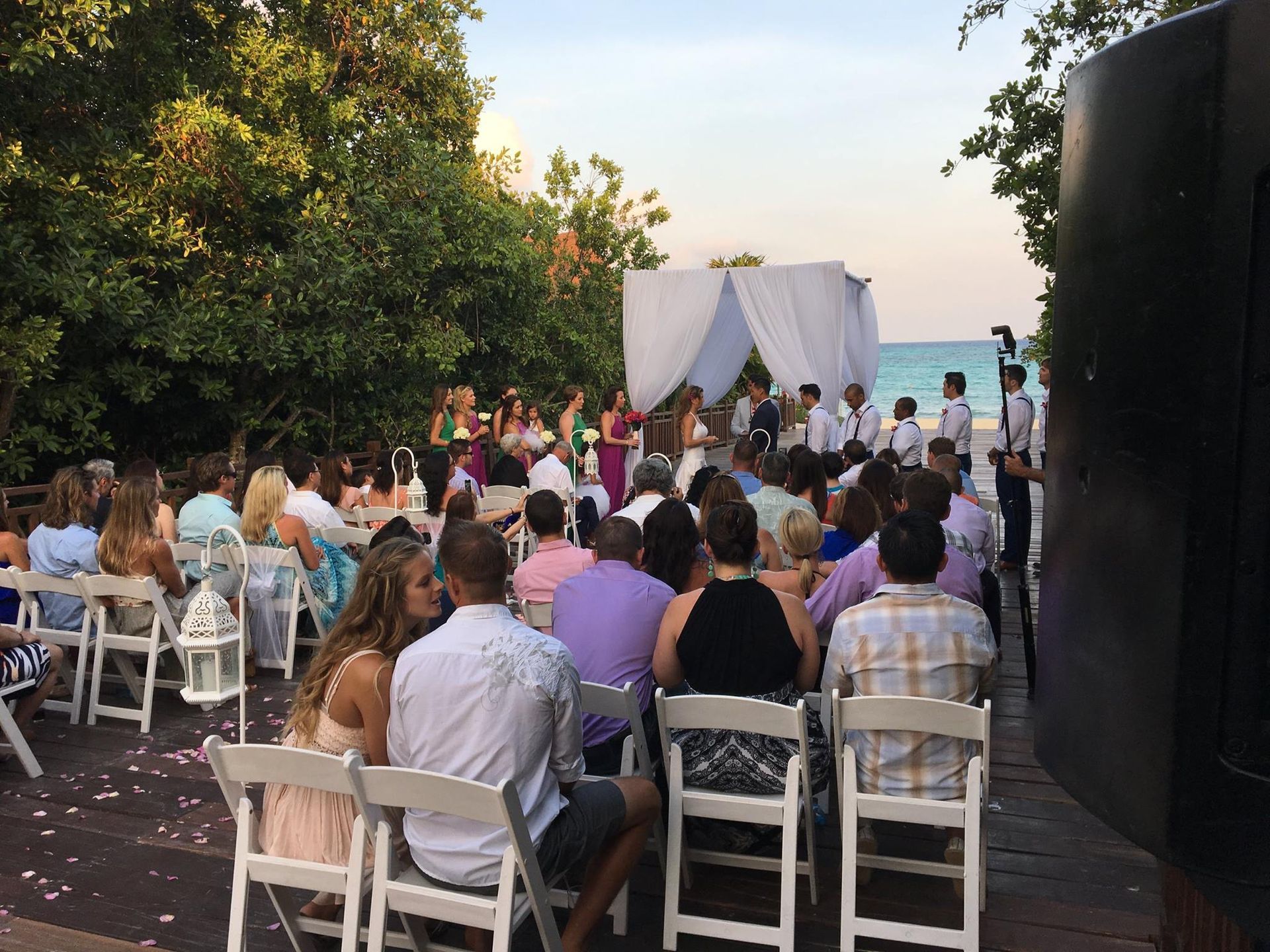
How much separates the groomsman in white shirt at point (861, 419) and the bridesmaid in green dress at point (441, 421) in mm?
3640

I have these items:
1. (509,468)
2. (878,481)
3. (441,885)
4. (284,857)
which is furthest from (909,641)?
(509,468)

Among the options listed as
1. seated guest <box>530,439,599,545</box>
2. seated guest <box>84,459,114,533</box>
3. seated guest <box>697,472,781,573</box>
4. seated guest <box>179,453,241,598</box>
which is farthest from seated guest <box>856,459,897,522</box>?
seated guest <box>84,459,114,533</box>

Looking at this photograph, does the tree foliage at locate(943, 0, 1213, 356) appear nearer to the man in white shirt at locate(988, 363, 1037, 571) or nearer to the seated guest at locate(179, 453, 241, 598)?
the man in white shirt at locate(988, 363, 1037, 571)

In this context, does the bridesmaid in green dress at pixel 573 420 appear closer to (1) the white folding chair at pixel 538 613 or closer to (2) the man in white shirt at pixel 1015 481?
(2) the man in white shirt at pixel 1015 481

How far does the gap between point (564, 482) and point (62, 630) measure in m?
3.53

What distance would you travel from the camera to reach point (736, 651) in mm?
3035

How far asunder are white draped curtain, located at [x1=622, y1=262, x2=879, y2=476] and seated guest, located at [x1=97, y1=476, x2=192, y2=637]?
626 centimetres

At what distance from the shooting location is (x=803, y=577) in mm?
4086

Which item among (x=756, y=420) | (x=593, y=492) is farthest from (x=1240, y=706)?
(x=756, y=420)

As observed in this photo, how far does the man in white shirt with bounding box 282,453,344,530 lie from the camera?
5.52 m

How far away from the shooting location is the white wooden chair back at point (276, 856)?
2363 mm

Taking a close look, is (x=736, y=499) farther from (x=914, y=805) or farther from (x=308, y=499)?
(x=308, y=499)

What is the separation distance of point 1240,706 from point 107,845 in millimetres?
3404

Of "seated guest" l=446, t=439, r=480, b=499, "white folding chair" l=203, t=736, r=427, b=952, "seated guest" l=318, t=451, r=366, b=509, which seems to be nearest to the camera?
"white folding chair" l=203, t=736, r=427, b=952
